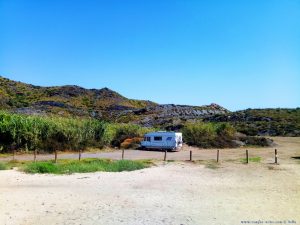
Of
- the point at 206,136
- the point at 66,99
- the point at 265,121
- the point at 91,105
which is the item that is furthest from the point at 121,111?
the point at 206,136

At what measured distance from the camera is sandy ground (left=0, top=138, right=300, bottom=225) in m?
12.7

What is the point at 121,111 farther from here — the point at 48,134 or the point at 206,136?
the point at 48,134

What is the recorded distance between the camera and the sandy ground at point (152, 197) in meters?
12.7

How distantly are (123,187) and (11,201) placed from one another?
5.33 metres

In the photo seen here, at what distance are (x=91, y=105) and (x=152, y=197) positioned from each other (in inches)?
3757

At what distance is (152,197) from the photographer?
1612 cm

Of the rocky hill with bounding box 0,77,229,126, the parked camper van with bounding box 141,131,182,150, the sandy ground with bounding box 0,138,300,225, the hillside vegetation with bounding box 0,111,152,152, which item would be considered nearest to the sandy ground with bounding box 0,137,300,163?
the parked camper van with bounding box 141,131,182,150

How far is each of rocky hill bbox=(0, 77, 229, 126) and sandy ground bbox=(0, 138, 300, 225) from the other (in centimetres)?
5805

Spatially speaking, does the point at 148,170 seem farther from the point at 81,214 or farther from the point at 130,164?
the point at 81,214

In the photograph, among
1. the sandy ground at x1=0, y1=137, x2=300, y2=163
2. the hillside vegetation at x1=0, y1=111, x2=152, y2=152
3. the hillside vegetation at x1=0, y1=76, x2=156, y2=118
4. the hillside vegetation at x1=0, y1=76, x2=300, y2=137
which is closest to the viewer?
the sandy ground at x1=0, y1=137, x2=300, y2=163

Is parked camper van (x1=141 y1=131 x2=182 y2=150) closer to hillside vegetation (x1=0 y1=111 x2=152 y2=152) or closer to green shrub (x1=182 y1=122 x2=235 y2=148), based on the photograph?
hillside vegetation (x1=0 y1=111 x2=152 y2=152)

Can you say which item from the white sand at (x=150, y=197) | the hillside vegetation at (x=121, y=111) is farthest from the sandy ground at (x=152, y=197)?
the hillside vegetation at (x=121, y=111)

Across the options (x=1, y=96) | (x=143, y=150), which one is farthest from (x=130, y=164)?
(x=1, y=96)

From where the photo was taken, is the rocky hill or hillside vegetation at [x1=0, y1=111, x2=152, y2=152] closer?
hillside vegetation at [x1=0, y1=111, x2=152, y2=152]
